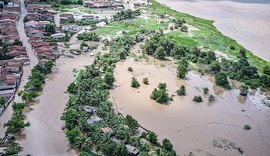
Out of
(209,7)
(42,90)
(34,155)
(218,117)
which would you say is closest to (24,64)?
(42,90)

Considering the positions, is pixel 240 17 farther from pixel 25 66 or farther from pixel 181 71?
pixel 25 66

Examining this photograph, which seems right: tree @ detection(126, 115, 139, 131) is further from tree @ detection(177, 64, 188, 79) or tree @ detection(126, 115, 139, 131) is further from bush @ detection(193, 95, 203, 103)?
tree @ detection(177, 64, 188, 79)

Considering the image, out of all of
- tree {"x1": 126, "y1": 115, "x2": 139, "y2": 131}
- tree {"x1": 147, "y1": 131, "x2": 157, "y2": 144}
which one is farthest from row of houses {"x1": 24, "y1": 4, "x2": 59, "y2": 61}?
tree {"x1": 147, "y1": 131, "x2": 157, "y2": 144}

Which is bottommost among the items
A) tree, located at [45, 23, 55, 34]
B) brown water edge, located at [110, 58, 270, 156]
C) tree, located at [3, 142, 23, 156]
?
brown water edge, located at [110, 58, 270, 156]

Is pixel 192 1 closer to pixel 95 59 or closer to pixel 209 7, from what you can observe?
pixel 209 7

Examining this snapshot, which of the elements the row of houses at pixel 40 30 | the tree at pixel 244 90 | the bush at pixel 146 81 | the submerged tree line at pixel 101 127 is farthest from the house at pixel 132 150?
the row of houses at pixel 40 30

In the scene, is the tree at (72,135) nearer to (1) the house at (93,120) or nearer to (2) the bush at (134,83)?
(1) the house at (93,120)

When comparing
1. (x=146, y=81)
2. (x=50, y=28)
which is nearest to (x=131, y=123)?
(x=146, y=81)
